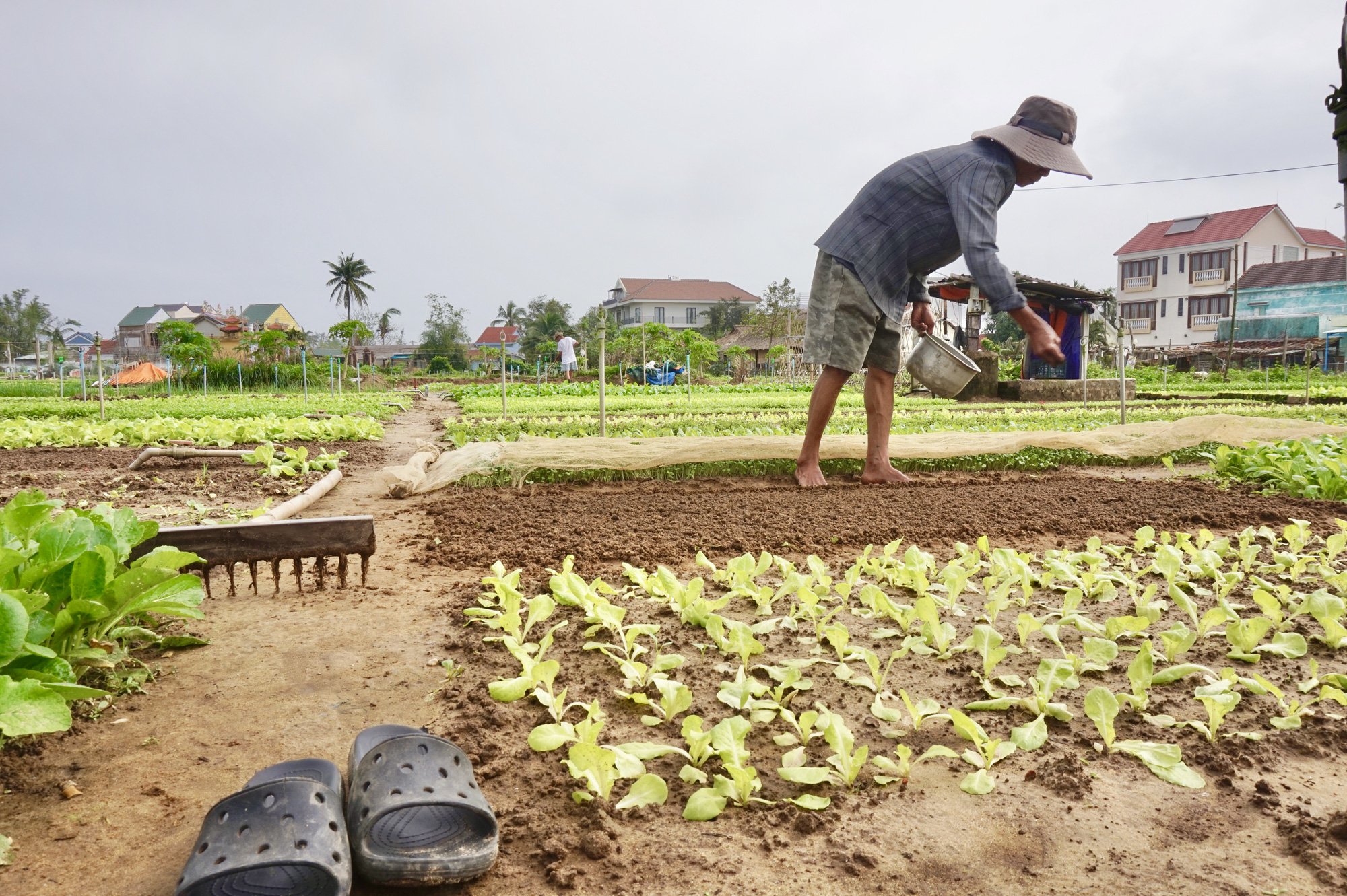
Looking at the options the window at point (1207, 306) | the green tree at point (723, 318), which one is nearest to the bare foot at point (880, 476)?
the window at point (1207, 306)

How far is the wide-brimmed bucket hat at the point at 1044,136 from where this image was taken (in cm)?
441

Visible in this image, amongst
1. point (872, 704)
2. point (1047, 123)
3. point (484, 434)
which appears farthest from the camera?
point (484, 434)

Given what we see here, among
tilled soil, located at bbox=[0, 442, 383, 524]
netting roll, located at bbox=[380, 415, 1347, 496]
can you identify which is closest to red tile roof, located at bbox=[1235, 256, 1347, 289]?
netting roll, located at bbox=[380, 415, 1347, 496]

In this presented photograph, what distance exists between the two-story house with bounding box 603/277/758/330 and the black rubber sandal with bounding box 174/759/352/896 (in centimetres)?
7335

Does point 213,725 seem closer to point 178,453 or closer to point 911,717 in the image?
point 911,717

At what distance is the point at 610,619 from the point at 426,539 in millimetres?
1804

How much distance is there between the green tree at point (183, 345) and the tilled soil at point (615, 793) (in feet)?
95.1

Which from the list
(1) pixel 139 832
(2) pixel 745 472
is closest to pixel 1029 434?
(2) pixel 745 472

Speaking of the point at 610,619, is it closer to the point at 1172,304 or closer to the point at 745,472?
the point at 745,472

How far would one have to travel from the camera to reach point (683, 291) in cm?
7688

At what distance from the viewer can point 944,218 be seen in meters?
4.65

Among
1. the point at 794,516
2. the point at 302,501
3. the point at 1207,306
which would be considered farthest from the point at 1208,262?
the point at 302,501

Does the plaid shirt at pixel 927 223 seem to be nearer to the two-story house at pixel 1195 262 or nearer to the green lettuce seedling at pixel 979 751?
the green lettuce seedling at pixel 979 751

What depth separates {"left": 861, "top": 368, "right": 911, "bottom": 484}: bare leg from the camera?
5004mm
